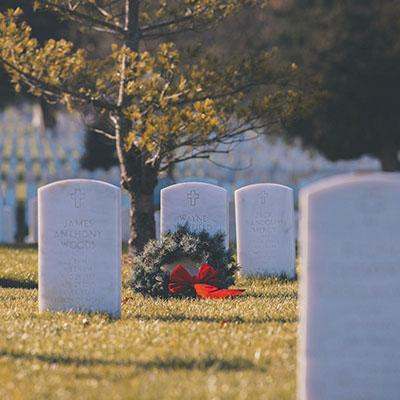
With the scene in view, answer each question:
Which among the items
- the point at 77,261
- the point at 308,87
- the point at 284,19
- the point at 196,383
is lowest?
the point at 196,383

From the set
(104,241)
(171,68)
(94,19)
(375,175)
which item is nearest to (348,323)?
(375,175)

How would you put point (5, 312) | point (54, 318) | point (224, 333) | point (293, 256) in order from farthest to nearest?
1. point (293, 256)
2. point (5, 312)
3. point (54, 318)
4. point (224, 333)

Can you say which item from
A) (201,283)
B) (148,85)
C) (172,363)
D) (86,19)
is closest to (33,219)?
(86,19)

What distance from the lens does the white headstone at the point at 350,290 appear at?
251 inches

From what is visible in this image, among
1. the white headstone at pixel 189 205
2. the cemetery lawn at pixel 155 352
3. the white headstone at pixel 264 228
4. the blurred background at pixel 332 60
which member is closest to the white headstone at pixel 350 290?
the cemetery lawn at pixel 155 352

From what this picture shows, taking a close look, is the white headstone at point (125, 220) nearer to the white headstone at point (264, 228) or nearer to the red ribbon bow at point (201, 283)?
the white headstone at point (264, 228)

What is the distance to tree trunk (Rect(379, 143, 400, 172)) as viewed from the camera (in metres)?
30.8

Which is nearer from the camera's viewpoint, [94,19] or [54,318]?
[54,318]

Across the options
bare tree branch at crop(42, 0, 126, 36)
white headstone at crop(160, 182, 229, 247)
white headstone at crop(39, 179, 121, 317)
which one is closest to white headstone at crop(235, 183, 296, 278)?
white headstone at crop(160, 182, 229, 247)

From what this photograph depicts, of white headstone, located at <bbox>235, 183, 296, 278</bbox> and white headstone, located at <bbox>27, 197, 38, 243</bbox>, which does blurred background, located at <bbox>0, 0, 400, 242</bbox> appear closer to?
white headstone, located at <bbox>27, 197, 38, 243</bbox>

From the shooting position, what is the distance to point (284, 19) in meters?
31.6

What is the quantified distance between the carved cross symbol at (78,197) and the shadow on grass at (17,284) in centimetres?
494

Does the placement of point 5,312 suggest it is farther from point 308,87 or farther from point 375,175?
point 308,87

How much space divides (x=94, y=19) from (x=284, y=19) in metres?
16.0
